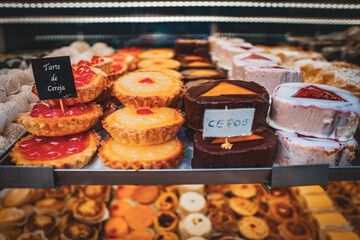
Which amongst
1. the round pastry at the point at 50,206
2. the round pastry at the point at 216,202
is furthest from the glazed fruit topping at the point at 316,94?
the round pastry at the point at 50,206

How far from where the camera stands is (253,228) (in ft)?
7.33

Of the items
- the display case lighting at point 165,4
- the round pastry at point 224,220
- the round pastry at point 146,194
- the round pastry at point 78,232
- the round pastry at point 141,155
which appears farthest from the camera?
the display case lighting at point 165,4

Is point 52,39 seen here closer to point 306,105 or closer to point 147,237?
point 147,237

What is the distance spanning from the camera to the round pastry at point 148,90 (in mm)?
1505

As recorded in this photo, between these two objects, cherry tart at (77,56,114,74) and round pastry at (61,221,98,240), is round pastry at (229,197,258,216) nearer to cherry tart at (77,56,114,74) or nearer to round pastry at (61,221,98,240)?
round pastry at (61,221,98,240)

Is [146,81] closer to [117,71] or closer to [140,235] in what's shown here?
[117,71]

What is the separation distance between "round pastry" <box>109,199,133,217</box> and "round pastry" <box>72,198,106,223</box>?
0.10 meters

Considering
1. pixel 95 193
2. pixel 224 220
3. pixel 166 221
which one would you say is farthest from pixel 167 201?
pixel 95 193

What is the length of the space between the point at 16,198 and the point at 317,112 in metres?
2.34

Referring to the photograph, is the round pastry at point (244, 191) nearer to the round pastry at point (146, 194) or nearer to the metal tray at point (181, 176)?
the round pastry at point (146, 194)

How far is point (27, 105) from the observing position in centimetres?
174

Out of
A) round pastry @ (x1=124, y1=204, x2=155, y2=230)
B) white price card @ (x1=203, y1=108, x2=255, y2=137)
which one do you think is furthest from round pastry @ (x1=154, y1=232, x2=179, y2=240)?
white price card @ (x1=203, y1=108, x2=255, y2=137)

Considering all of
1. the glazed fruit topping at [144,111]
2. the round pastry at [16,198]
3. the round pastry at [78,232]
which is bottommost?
the round pastry at [78,232]

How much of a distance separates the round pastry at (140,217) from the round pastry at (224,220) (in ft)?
1.84
